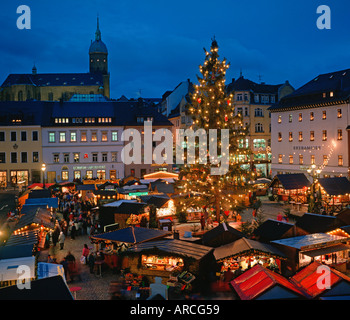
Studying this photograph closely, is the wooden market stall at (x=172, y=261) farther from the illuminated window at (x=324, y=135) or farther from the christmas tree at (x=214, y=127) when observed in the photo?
the illuminated window at (x=324, y=135)

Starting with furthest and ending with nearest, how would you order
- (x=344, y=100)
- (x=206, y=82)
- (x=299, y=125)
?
(x=299, y=125) → (x=344, y=100) → (x=206, y=82)

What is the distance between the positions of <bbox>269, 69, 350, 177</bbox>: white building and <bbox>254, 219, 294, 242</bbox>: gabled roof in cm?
2431

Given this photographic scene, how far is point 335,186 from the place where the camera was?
2861cm

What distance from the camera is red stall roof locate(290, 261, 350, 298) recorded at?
1045 centimetres

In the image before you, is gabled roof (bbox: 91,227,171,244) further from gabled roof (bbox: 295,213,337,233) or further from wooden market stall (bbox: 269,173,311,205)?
wooden market stall (bbox: 269,173,311,205)

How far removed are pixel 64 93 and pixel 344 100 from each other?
77.2 meters

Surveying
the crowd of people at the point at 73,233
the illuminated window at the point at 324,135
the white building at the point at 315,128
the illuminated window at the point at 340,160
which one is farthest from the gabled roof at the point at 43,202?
the illuminated window at the point at 324,135

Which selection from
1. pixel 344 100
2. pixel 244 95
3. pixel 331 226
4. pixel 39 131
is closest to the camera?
pixel 331 226

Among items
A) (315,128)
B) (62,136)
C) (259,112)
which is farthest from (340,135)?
(62,136)

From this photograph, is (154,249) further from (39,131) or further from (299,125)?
(39,131)

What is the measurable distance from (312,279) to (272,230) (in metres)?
5.30

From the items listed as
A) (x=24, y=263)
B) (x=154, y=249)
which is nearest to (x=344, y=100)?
(x=154, y=249)
